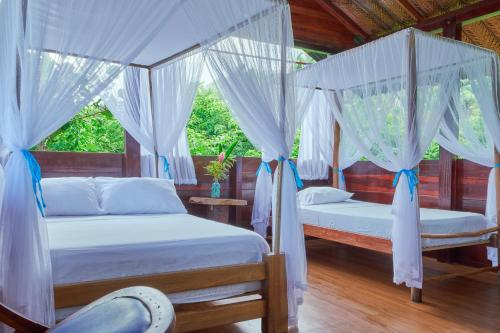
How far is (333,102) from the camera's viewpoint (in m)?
4.64

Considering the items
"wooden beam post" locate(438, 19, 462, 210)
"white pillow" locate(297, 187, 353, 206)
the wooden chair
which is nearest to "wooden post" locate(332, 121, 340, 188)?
"white pillow" locate(297, 187, 353, 206)

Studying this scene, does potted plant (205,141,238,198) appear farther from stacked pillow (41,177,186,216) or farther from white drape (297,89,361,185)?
Result: white drape (297,89,361,185)

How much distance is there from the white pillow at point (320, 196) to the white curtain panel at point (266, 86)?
89.8 inches

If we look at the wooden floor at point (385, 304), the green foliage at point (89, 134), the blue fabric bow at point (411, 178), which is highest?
the green foliage at point (89, 134)

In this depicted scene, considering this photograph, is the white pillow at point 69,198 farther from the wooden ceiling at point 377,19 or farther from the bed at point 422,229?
the wooden ceiling at point 377,19

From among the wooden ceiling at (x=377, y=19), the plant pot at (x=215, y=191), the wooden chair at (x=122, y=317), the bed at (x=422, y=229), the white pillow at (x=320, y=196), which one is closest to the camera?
the wooden chair at (x=122, y=317)

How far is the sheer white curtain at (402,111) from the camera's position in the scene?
11.1 ft

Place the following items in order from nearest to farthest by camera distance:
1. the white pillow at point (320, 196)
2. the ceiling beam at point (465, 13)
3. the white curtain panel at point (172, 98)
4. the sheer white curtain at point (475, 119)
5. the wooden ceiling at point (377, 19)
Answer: the sheer white curtain at point (475, 119)
the white curtain panel at point (172, 98)
the ceiling beam at point (465, 13)
the wooden ceiling at point (377, 19)
the white pillow at point (320, 196)

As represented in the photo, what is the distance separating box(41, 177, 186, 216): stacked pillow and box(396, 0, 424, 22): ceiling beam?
3.41 m

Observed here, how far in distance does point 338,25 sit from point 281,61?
347 cm

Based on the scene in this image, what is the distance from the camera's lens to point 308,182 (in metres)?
5.90

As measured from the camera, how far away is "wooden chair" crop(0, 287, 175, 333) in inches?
47.2

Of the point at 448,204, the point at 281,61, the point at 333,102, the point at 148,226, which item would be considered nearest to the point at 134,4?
the point at 281,61

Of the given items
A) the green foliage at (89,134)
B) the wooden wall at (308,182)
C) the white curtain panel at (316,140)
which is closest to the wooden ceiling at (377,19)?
the white curtain panel at (316,140)
